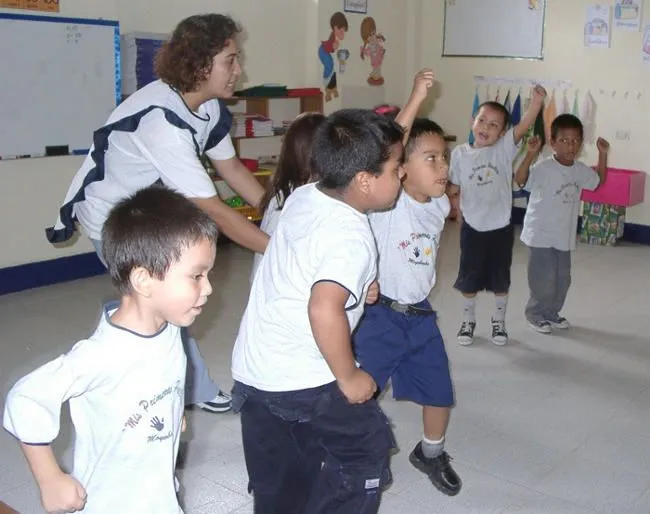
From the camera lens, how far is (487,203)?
3615 millimetres

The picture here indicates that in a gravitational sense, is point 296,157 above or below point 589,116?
below

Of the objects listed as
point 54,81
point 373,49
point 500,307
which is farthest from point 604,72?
point 54,81

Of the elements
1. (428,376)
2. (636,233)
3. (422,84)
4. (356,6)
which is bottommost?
(636,233)

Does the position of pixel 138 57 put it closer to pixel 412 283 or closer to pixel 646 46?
pixel 412 283

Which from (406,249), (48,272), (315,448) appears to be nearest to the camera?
(315,448)

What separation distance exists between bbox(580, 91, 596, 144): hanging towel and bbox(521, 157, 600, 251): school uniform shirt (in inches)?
94.7

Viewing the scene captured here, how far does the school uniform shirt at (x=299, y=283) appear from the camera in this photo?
1479 mm

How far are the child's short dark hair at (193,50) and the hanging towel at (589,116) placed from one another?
4.43m

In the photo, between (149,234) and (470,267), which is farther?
(470,267)

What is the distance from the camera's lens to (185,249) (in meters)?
1.31

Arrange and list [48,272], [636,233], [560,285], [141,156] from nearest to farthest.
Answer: [141,156]
[560,285]
[48,272]
[636,233]

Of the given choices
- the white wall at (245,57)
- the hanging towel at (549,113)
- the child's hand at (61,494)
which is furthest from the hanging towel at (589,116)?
the child's hand at (61,494)

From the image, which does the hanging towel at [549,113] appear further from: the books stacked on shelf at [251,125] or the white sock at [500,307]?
the white sock at [500,307]

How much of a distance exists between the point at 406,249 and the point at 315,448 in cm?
73
